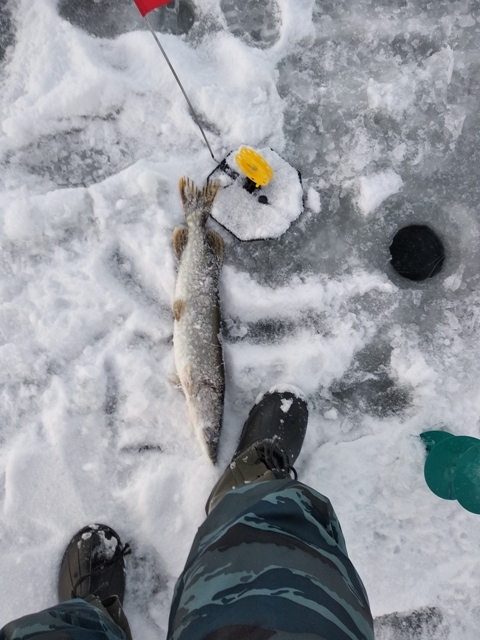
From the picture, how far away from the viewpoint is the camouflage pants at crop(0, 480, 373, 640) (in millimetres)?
1217

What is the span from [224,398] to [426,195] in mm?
1587

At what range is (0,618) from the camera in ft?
6.16

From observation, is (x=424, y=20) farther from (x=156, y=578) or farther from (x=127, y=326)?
(x=156, y=578)

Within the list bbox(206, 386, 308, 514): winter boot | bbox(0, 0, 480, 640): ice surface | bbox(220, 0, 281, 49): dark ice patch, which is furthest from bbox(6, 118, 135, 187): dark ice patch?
bbox(206, 386, 308, 514): winter boot

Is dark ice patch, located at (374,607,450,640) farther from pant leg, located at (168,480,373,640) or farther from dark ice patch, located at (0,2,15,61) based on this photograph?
dark ice patch, located at (0,2,15,61)

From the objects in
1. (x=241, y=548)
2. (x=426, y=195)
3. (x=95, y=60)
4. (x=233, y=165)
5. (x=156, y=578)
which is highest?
(x=95, y=60)

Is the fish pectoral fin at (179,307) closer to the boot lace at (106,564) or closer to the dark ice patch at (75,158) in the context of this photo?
the dark ice patch at (75,158)

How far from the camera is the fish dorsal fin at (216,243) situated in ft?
7.35

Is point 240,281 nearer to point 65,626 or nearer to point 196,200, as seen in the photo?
point 196,200

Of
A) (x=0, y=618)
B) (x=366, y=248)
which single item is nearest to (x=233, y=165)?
(x=366, y=248)

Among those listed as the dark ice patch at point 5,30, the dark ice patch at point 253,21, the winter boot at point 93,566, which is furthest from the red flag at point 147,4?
the winter boot at point 93,566

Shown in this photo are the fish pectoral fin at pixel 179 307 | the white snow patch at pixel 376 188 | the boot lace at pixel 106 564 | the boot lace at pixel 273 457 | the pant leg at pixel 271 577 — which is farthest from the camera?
the white snow patch at pixel 376 188

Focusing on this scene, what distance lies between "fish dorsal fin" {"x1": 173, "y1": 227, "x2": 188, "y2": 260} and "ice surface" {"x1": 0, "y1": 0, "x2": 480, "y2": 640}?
0.23ft

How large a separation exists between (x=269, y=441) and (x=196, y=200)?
50.4 inches
